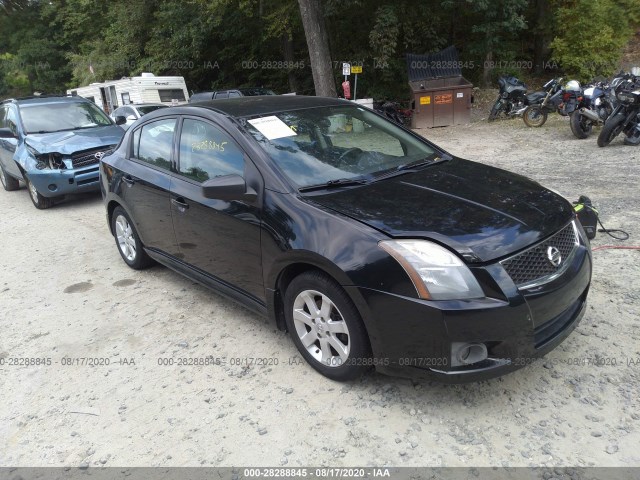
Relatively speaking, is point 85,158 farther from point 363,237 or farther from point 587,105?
point 587,105

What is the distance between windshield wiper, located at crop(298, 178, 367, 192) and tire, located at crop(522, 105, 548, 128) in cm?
1056

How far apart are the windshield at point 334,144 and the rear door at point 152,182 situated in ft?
3.43

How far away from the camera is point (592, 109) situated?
1014 centimetres

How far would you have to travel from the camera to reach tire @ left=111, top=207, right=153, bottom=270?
16.4 ft

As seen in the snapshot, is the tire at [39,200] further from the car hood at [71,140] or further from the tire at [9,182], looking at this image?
the tire at [9,182]

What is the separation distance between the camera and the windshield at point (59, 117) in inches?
340

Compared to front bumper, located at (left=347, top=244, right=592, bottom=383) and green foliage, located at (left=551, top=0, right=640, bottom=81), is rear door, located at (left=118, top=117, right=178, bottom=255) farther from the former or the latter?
green foliage, located at (left=551, top=0, right=640, bottom=81)

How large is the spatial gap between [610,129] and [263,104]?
7699 millimetres

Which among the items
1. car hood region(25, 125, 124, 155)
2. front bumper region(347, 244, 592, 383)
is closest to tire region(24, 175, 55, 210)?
car hood region(25, 125, 124, 155)

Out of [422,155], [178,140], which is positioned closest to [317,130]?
[422,155]

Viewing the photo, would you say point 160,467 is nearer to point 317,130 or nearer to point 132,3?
point 317,130

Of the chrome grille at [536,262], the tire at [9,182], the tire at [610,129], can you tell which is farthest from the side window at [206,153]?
the tire at [610,129]

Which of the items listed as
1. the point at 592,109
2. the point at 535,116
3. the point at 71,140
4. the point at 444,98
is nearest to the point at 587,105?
the point at 592,109

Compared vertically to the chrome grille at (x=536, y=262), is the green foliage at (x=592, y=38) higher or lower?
higher
